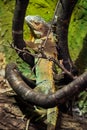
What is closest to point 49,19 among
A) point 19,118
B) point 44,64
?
point 44,64

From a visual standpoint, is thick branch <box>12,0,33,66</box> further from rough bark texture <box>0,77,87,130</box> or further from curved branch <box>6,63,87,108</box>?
→ rough bark texture <box>0,77,87,130</box>

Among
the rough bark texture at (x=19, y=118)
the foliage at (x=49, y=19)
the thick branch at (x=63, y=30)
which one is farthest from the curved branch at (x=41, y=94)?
the foliage at (x=49, y=19)

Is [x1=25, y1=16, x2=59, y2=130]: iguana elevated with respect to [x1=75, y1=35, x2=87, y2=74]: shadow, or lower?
elevated

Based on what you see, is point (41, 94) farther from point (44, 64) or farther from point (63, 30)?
point (63, 30)

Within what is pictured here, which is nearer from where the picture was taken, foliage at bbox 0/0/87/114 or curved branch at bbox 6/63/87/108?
curved branch at bbox 6/63/87/108

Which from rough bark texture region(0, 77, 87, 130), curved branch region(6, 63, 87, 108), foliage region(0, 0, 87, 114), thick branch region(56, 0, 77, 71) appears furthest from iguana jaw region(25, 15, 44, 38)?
rough bark texture region(0, 77, 87, 130)

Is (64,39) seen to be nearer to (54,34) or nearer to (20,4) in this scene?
(54,34)

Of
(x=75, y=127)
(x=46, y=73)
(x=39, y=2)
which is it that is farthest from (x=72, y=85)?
(x=39, y=2)
